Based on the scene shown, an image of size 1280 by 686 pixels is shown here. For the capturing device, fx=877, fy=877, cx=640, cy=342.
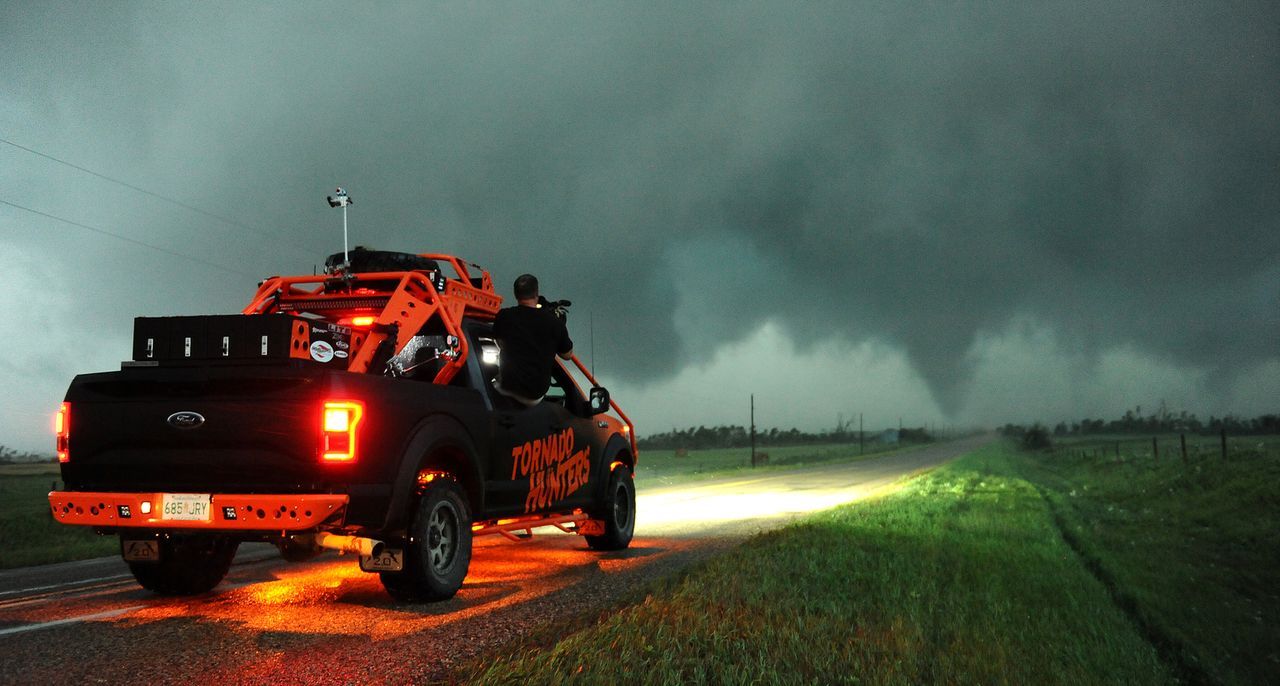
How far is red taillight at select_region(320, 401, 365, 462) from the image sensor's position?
202 inches

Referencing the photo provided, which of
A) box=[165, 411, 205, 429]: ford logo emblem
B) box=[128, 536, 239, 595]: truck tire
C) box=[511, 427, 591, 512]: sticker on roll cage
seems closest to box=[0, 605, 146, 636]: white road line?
box=[128, 536, 239, 595]: truck tire

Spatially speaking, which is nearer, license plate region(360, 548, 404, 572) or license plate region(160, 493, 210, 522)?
license plate region(160, 493, 210, 522)

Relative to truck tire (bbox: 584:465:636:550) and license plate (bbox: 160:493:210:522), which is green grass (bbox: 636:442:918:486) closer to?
truck tire (bbox: 584:465:636:550)

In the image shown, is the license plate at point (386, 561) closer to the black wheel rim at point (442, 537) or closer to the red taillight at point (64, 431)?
the black wheel rim at point (442, 537)

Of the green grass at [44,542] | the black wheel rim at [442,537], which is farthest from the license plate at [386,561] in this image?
the green grass at [44,542]

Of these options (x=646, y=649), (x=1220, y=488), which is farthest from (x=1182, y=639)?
(x=1220, y=488)

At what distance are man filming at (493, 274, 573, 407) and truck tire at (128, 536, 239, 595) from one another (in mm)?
2401

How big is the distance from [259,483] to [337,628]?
0.97m

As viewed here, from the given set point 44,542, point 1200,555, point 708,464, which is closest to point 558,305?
point 44,542

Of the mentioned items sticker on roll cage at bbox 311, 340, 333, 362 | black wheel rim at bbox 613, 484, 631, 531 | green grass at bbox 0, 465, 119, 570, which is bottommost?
green grass at bbox 0, 465, 119, 570

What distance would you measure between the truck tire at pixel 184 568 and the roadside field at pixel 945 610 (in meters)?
3.22

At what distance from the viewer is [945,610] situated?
6.25 m

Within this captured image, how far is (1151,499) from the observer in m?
24.2

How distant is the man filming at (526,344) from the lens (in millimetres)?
7316
